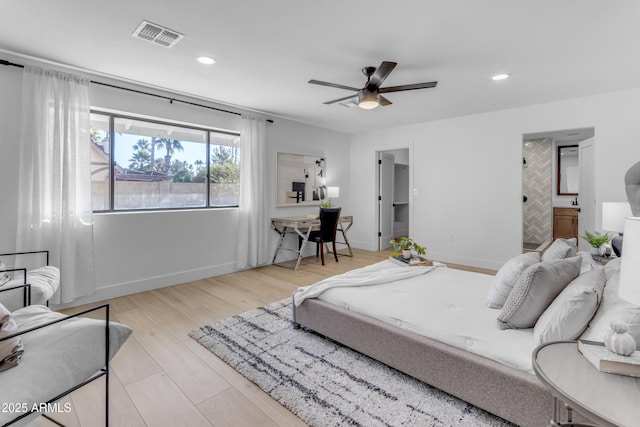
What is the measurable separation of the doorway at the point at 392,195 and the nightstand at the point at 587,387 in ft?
15.6

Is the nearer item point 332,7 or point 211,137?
point 332,7

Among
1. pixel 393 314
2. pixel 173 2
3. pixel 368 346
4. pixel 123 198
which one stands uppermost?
pixel 173 2

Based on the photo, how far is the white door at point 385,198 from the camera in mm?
6320

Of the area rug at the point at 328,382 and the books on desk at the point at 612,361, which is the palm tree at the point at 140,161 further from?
the books on desk at the point at 612,361

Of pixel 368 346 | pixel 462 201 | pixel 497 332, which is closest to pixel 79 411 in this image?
pixel 368 346

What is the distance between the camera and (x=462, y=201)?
5070 mm

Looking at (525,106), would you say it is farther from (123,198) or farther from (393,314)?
(123,198)

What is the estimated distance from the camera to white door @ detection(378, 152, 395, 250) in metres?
6.32

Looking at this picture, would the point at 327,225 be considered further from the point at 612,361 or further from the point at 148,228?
the point at 612,361

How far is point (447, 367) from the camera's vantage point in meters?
1.71

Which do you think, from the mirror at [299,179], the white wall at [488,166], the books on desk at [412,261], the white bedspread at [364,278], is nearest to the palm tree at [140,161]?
the mirror at [299,179]

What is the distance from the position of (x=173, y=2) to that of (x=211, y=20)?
28 centimetres

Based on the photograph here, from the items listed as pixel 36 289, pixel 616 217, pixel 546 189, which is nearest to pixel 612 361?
pixel 616 217

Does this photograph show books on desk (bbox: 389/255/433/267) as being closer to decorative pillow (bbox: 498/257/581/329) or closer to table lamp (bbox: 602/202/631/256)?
decorative pillow (bbox: 498/257/581/329)
